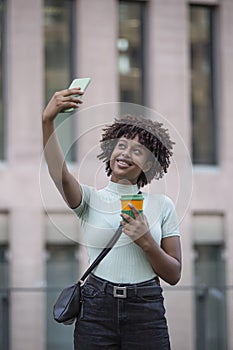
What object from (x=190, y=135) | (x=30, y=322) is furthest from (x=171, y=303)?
(x=190, y=135)

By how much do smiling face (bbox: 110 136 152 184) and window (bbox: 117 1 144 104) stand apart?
9915 millimetres

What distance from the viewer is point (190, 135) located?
47.8 ft

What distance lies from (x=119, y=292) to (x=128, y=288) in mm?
40

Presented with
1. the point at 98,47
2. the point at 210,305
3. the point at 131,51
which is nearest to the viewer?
the point at 210,305

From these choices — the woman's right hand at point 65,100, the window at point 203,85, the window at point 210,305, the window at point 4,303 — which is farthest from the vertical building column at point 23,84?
the woman's right hand at point 65,100

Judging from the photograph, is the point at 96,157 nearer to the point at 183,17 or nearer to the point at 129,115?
the point at 129,115

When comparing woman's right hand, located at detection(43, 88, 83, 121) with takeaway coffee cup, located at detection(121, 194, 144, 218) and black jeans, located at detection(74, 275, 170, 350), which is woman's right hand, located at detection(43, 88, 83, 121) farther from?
black jeans, located at detection(74, 275, 170, 350)

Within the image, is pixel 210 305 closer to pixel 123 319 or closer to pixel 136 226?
pixel 123 319

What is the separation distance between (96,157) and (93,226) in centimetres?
34

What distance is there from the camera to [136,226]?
402 centimetres

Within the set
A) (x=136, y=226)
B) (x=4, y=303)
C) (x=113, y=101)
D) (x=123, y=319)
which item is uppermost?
(x=113, y=101)

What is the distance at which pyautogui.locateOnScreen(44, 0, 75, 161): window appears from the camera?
13.9m

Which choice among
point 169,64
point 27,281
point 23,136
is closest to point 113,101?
point 169,64

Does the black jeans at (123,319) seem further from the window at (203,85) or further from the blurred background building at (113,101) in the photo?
the window at (203,85)
